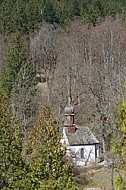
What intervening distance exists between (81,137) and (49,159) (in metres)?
20.5

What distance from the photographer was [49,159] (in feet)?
52.2

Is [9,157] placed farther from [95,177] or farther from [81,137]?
[81,137]

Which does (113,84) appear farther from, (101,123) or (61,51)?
(61,51)

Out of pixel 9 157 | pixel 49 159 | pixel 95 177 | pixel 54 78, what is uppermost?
pixel 49 159

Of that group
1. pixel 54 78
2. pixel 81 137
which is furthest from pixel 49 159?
pixel 54 78

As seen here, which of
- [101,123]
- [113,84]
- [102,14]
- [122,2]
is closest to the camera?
[101,123]

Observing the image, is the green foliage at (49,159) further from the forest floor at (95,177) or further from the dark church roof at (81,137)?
the dark church roof at (81,137)

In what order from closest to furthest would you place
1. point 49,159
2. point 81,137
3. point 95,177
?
1. point 49,159
2. point 95,177
3. point 81,137

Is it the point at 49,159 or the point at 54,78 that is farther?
the point at 54,78

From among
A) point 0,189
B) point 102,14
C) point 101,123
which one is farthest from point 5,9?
point 0,189

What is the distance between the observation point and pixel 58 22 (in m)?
65.1

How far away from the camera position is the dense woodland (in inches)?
635

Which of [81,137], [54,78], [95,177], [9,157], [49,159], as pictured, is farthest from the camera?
[54,78]

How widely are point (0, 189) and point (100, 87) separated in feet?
85.7
